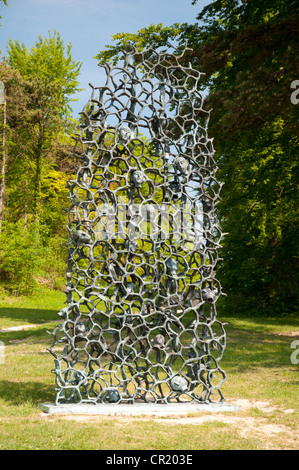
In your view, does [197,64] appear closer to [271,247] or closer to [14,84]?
[271,247]

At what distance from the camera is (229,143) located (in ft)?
45.3

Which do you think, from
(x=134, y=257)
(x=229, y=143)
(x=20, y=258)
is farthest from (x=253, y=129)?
(x=20, y=258)

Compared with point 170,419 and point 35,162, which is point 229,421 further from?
point 35,162

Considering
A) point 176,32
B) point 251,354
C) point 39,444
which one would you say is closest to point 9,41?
point 176,32

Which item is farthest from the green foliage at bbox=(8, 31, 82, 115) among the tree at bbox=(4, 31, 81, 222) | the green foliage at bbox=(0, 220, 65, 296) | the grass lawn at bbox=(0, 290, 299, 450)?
the grass lawn at bbox=(0, 290, 299, 450)

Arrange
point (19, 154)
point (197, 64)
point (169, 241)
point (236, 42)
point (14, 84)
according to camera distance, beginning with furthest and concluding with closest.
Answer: point (19, 154)
point (14, 84)
point (197, 64)
point (236, 42)
point (169, 241)

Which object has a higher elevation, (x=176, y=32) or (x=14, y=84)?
(x=14, y=84)

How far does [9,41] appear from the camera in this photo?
2942 cm

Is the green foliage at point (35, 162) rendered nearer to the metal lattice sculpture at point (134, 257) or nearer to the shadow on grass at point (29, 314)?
the shadow on grass at point (29, 314)

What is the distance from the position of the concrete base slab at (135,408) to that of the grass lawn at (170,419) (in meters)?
0.10

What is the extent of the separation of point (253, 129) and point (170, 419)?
854cm

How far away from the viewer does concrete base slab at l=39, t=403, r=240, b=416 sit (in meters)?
5.37

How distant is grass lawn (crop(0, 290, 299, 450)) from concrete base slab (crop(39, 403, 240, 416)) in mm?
104
